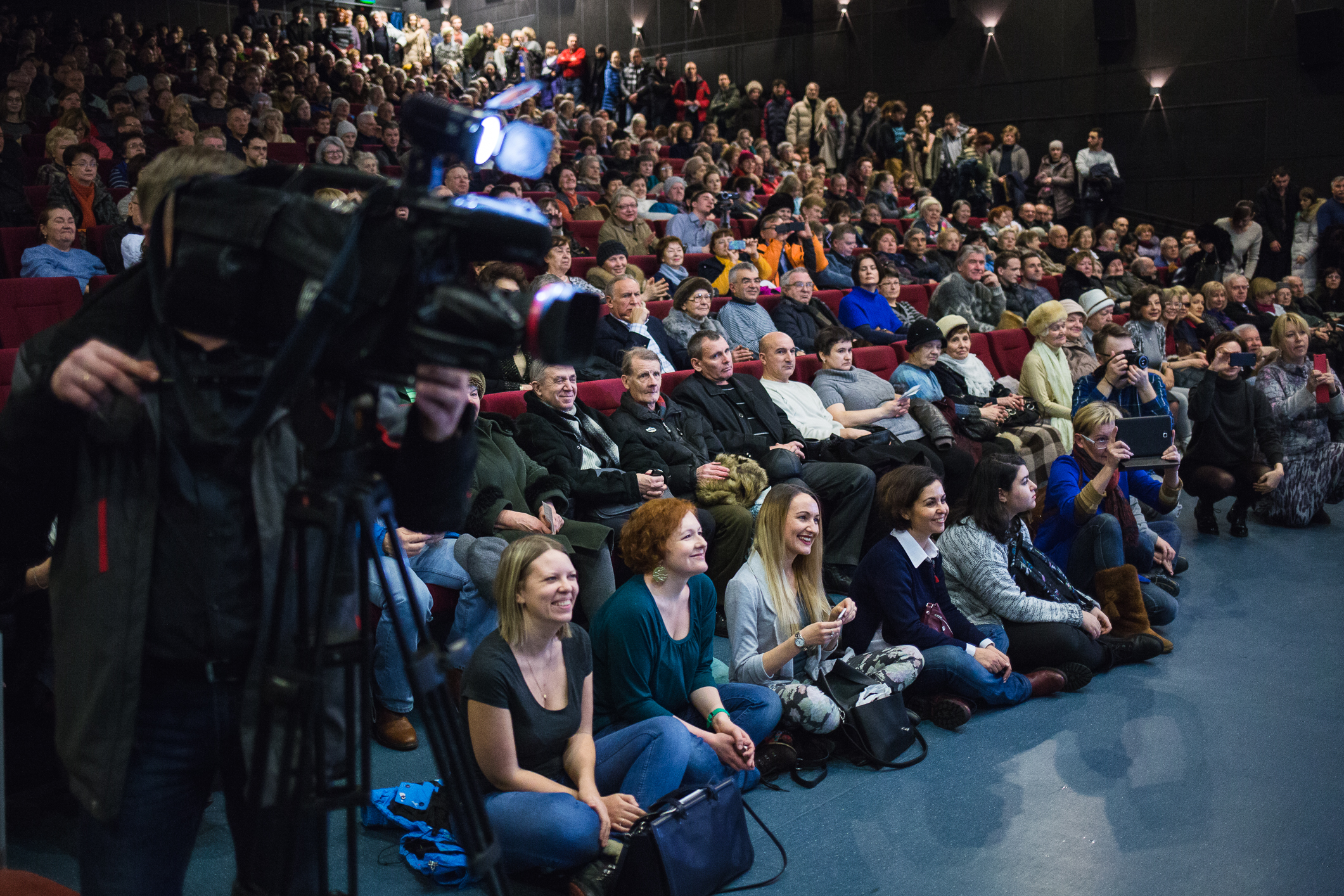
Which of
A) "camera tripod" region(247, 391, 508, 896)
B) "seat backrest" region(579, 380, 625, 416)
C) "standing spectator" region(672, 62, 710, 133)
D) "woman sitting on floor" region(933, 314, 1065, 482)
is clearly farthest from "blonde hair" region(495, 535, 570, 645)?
"standing spectator" region(672, 62, 710, 133)

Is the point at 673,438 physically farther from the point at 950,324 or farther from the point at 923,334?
the point at 950,324

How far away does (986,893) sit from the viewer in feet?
6.88

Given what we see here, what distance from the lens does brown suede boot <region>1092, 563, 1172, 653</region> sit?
344cm

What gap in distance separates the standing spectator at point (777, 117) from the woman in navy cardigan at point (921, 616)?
367 inches

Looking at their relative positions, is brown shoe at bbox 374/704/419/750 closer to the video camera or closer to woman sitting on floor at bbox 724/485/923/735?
woman sitting on floor at bbox 724/485/923/735

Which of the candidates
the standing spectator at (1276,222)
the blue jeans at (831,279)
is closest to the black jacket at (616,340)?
the blue jeans at (831,279)

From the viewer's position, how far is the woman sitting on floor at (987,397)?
478 centimetres

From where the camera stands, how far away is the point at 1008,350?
5.92 m

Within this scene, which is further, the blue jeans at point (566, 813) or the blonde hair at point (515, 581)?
the blonde hair at point (515, 581)

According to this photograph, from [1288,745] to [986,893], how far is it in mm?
1175

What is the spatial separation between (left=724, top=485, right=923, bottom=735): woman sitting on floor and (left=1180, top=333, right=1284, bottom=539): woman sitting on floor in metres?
2.68

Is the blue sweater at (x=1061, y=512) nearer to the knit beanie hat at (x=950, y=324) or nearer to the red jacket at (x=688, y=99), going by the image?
the knit beanie hat at (x=950, y=324)

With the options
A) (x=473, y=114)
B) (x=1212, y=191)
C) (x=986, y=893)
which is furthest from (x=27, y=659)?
(x=1212, y=191)

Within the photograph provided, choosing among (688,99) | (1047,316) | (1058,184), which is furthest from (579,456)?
(688,99)
